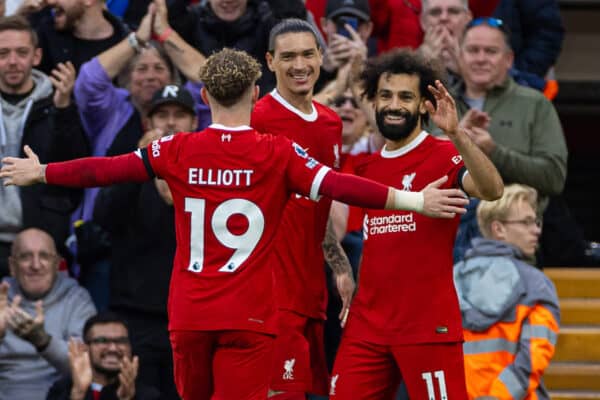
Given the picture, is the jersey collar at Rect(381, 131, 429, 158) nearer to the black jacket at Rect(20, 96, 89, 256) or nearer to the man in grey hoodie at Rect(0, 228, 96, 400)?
the man in grey hoodie at Rect(0, 228, 96, 400)

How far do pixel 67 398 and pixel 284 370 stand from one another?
5.40 ft

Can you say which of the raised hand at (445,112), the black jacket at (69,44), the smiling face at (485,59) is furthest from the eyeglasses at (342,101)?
the raised hand at (445,112)

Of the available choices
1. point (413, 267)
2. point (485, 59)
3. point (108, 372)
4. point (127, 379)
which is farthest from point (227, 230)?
point (485, 59)

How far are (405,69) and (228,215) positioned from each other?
1430 mm

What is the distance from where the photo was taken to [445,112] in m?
7.44

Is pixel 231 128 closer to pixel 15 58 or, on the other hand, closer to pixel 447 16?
pixel 15 58

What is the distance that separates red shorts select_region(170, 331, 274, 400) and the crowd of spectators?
1791mm

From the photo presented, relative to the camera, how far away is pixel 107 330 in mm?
9445

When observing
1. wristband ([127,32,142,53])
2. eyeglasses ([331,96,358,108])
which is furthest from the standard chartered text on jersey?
wristband ([127,32,142,53])

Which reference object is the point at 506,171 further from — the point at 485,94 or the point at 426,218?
the point at 426,218

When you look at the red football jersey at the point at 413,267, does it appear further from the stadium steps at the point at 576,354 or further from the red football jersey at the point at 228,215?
the stadium steps at the point at 576,354

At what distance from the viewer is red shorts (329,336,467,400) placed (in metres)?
7.89

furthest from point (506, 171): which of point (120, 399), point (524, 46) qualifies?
point (120, 399)

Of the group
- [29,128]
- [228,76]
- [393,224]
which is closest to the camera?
[228,76]
